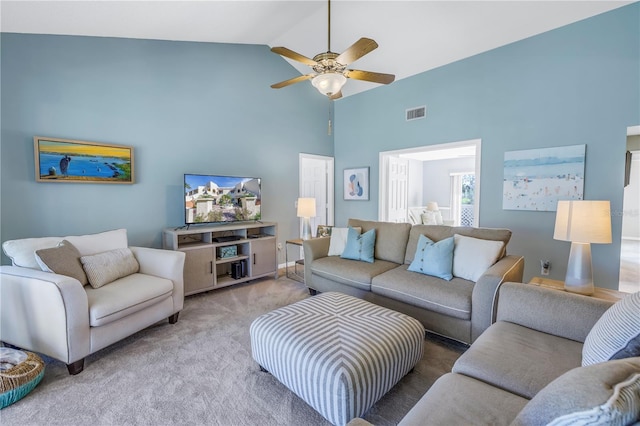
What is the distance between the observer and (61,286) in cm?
194

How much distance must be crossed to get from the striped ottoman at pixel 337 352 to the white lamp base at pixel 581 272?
4.15 ft

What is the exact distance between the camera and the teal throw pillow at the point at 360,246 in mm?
3326

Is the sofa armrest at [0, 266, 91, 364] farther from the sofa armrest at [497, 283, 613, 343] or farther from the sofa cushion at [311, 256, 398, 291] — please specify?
the sofa armrest at [497, 283, 613, 343]

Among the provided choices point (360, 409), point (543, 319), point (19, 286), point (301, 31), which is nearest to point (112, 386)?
point (19, 286)

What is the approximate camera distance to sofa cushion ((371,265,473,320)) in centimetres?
229

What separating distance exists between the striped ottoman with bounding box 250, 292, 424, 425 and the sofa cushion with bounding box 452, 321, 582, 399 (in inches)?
16.4

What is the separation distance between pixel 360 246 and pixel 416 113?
2.55 metres

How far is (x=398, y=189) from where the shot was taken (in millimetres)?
5504

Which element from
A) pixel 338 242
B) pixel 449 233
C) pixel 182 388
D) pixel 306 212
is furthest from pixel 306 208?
pixel 182 388

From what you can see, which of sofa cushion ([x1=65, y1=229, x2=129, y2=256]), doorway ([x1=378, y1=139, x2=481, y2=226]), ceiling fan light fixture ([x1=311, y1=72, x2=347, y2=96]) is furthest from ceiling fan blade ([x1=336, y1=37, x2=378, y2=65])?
doorway ([x1=378, y1=139, x2=481, y2=226])

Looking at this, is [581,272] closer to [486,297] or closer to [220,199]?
[486,297]

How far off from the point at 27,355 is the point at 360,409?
2.17 meters

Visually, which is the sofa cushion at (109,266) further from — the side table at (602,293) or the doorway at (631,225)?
the doorway at (631,225)

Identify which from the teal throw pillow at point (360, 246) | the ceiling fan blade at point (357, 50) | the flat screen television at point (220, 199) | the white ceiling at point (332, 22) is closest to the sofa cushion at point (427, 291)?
the teal throw pillow at point (360, 246)
